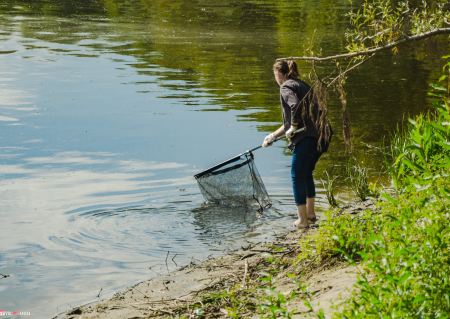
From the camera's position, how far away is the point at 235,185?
6.37 m

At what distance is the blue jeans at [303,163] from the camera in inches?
215

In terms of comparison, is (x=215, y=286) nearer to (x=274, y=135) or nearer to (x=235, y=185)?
(x=274, y=135)

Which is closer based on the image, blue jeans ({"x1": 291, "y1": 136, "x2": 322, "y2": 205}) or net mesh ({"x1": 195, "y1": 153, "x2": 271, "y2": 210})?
blue jeans ({"x1": 291, "y1": 136, "x2": 322, "y2": 205})

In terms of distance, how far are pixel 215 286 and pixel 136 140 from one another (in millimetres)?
5155

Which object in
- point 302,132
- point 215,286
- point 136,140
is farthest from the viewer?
point 136,140

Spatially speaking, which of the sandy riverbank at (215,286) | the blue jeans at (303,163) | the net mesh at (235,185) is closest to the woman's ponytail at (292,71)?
the blue jeans at (303,163)

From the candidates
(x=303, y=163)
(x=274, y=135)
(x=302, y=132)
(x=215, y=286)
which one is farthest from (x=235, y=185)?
(x=215, y=286)

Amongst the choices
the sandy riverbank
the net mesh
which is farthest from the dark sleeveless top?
the sandy riverbank

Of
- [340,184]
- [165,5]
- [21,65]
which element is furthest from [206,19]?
[340,184]

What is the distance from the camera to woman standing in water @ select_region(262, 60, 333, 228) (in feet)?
17.5

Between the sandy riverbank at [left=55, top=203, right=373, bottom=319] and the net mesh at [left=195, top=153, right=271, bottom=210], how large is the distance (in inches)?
50.2

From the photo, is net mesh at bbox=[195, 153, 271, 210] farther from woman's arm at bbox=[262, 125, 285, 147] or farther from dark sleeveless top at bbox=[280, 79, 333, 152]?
dark sleeveless top at bbox=[280, 79, 333, 152]

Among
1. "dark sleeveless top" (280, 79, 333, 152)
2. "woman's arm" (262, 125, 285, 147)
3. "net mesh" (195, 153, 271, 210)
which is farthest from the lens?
"net mesh" (195, 153, 271, 210)

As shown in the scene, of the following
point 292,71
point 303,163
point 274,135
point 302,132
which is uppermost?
point 292,71
